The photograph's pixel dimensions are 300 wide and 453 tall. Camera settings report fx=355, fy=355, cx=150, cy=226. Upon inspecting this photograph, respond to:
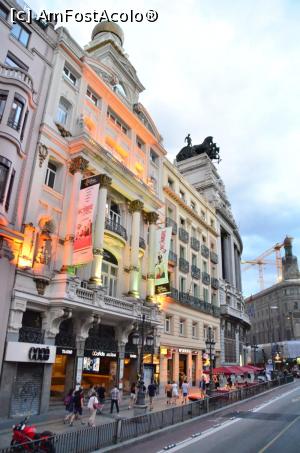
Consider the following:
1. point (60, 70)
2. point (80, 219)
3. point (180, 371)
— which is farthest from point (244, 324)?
point (60, 70)

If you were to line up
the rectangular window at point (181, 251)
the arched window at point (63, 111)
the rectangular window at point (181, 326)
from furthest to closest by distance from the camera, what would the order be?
the rectangular window at point (181, 251) → the rectangular window at point (181, 326) → the arched window at point (63, 111)

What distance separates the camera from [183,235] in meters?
39.9

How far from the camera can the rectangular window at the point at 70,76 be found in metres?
26.7

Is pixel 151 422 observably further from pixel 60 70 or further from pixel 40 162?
pixel 60 70

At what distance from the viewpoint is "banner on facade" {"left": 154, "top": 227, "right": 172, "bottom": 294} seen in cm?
3055

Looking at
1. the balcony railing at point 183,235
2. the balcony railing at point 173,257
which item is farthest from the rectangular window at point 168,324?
the balcony railing at point 183,235

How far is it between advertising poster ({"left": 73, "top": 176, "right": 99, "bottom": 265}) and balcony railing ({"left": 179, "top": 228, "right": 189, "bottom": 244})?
17.3m

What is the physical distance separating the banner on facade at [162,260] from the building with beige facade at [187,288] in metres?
2.70

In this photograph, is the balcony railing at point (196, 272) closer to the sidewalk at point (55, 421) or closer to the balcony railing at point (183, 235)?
the balcony railing at point (183, 235)

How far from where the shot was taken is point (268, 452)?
39.5 ft

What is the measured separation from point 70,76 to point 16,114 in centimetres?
896

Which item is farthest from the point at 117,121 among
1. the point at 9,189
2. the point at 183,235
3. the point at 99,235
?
the point at 9,189

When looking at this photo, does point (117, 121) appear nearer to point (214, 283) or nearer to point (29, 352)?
point (29, 352)

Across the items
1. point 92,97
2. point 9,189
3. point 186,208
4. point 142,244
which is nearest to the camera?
point 9,189
